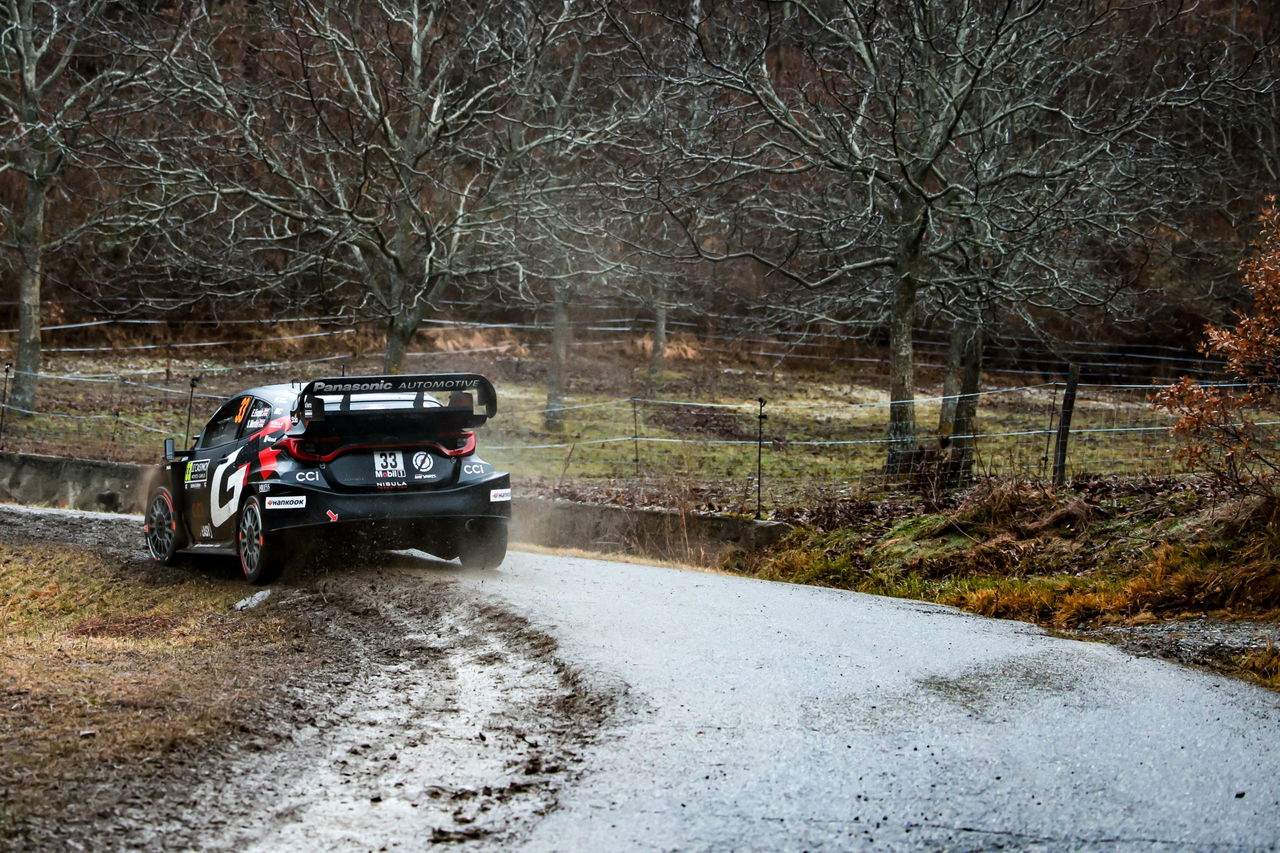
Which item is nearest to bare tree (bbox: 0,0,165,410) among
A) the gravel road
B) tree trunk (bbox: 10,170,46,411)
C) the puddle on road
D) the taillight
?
tree trunk (bbox: 10,170,46,411)

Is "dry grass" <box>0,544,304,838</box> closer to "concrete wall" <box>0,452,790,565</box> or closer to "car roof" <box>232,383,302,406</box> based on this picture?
"car roof" <box>232,383,302,406</box>

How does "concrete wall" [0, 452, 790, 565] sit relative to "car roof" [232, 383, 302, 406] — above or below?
below

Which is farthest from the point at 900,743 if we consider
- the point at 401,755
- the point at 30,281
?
the point at 30,281

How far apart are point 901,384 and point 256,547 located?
35.9 feet

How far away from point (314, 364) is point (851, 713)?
91.9ft

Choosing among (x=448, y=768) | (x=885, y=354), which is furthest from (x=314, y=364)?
(x=448, y=768)

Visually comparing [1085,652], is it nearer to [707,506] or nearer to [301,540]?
[301,540]

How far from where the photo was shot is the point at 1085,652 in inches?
326

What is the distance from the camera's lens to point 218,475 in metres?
11.5

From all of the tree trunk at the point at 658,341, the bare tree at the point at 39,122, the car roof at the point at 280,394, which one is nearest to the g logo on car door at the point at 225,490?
the car roof at the point at 280,394

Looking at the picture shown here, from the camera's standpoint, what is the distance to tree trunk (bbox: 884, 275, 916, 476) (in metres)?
17.7

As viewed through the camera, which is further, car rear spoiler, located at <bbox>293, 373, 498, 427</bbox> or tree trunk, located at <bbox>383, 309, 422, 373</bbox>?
tree trunk, located at <bbox>383, 309, 422, 373</bbox>

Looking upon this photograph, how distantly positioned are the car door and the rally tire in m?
0.24

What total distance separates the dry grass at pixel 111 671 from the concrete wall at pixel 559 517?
17.6 feet
